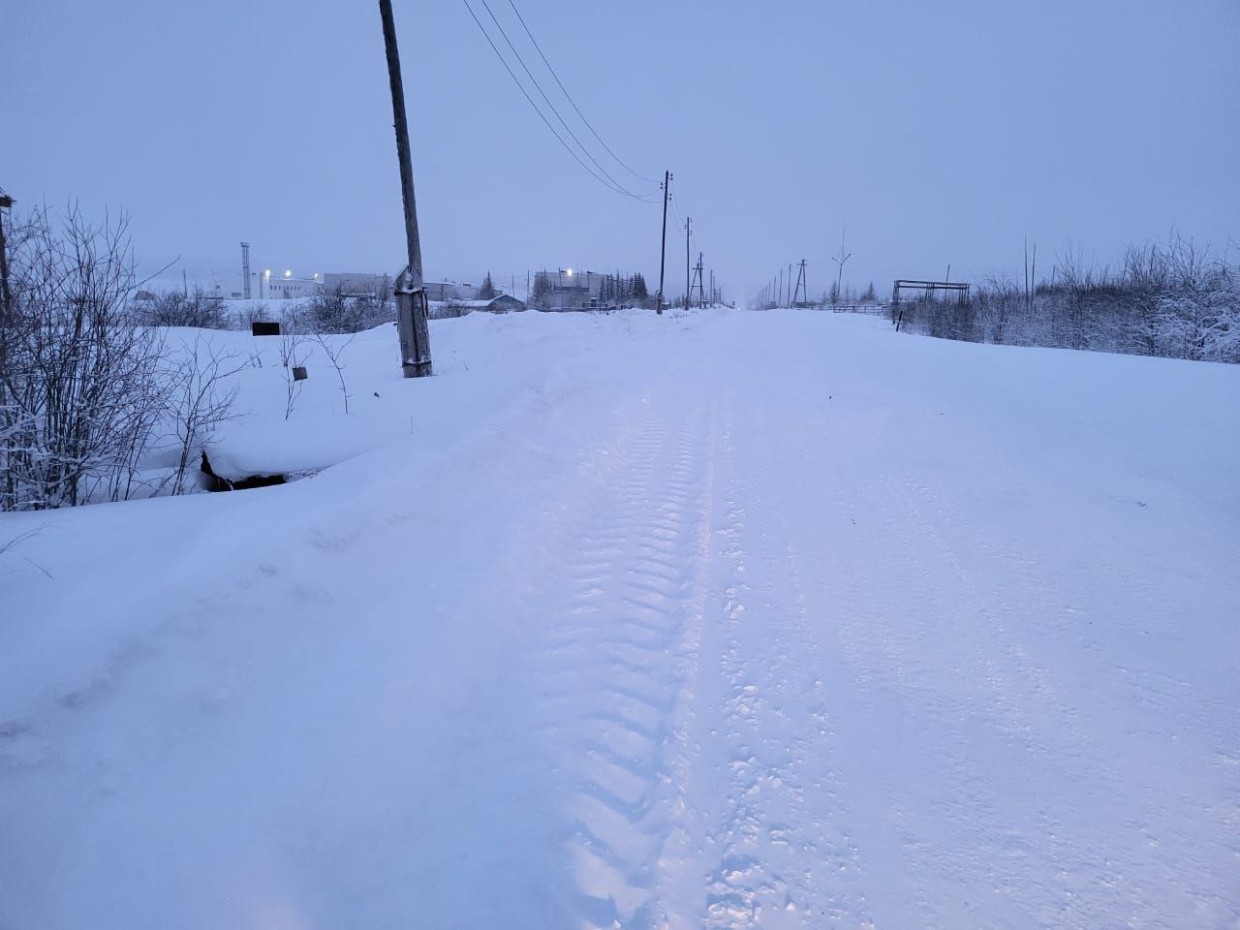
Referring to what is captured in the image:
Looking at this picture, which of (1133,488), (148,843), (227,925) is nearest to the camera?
(227,925)

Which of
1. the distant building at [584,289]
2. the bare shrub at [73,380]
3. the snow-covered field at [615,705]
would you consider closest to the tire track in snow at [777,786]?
the snow-covered field at [615,705]

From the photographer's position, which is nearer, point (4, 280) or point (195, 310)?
point (4, 280)

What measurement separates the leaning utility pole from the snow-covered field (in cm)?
460

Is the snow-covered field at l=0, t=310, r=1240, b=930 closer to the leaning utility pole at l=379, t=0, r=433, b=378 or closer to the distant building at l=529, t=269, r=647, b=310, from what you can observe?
the leaning utility pole at l=379, t=0, r=433, b=378

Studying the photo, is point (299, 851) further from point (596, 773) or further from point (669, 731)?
point (669, 731)

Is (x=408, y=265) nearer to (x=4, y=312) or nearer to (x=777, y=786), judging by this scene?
(x=4, y=312)

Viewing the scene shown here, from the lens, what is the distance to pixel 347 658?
9.24 feet

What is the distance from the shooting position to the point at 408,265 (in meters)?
9.27

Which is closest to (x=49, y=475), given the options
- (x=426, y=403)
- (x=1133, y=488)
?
(x=426, y=403)

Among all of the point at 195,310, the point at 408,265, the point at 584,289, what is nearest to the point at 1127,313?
the point at 408,265

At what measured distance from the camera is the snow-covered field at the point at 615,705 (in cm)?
189

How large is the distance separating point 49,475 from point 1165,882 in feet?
23.4

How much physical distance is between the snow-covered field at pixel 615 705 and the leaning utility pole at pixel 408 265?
15.1ft

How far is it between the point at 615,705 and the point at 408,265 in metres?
8.52
